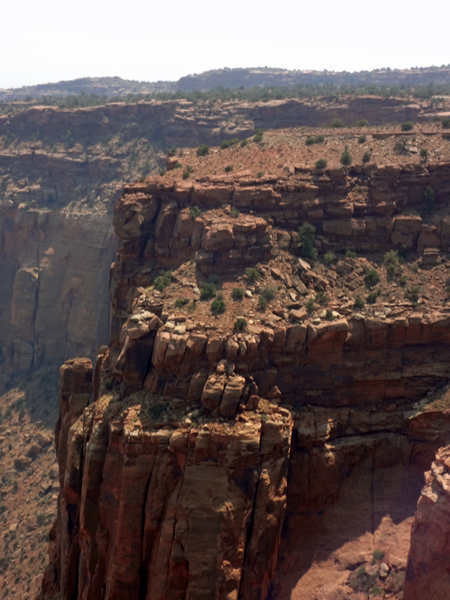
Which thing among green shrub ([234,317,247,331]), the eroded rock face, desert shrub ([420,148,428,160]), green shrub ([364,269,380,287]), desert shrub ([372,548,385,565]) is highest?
desert shrub ([420,148,428,160])

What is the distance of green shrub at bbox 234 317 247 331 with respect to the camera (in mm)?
35250

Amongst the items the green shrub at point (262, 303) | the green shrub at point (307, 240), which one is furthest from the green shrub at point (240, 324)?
the green shrub at point (307, 240)

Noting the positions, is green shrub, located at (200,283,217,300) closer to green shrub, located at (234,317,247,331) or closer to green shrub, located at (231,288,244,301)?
green shrub, located at (231,288,244,301)

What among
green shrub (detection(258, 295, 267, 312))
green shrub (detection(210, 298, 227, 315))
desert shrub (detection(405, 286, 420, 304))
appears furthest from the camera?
desert shrub (detection(405, 286, 420, 304))

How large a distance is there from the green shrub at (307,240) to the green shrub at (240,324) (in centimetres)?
951

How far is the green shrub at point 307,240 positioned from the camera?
140 feet

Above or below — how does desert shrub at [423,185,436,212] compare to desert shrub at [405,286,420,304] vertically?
above

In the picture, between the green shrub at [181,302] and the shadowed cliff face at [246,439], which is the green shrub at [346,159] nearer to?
the shadowed cliff face at [246,439]

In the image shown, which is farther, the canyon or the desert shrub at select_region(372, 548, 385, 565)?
the desert shrub at select_region(372, 548, 385, 565)

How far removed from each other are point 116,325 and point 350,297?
16.0m

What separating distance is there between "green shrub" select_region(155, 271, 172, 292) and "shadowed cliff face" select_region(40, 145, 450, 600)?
0.20m

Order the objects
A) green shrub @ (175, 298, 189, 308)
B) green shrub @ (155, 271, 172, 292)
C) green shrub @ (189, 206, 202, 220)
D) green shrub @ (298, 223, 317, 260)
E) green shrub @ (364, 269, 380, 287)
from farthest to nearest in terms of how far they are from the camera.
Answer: green shrub @ (189, 206, 202, 220) → green shrub @ (298, 223, 317, 260) → green shrub @ (364, 269, 380, 287) → green shrub @ (155, 271, 172, 292) → green shrub @ (175, 298, 189, 308)

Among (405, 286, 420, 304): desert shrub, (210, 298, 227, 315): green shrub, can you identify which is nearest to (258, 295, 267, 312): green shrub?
(210, 298, 227, 315): green shrub

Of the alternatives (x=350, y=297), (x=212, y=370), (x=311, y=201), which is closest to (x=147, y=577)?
(x=212, y=370)
